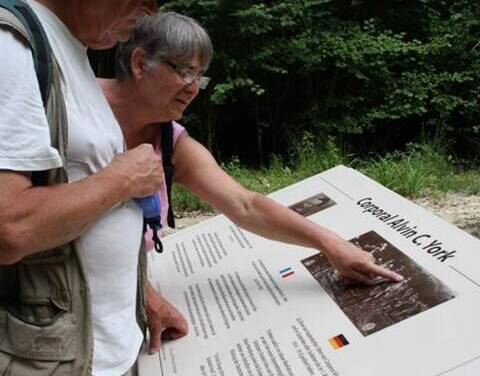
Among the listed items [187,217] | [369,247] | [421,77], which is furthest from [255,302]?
[421,77]

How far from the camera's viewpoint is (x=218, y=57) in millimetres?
6043

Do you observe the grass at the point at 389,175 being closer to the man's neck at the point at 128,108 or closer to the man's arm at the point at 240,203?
the man's arm at the point at 240,203

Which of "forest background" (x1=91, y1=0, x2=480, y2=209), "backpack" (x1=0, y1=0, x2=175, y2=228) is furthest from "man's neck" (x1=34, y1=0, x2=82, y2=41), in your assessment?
"forest background" (x1=91, y1=0, x2=480, y2=209)

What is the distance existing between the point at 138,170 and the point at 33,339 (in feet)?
1.14

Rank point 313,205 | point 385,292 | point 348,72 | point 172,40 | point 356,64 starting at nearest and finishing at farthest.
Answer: point 385,292, point 172,40, point 313,205, point 356,64, point 348,72

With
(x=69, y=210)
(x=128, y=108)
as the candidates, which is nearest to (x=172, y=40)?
(x=128, y=108)

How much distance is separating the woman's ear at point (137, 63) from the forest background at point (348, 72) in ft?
12.7

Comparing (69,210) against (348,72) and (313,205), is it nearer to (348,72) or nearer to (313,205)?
(313,205)

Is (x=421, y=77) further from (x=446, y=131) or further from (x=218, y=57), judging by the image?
(x=218, y=57)

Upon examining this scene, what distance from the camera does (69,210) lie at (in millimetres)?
960

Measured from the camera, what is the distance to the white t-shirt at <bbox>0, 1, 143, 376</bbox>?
0.89 metres

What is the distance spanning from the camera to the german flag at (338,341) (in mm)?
1370

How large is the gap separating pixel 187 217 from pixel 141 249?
7.02ft

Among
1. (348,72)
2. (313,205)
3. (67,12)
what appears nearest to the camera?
(67,12)
